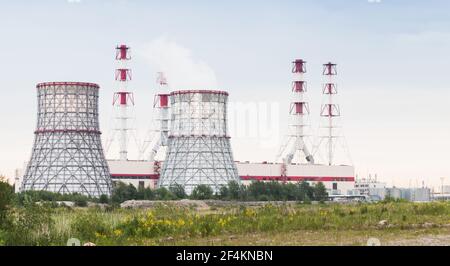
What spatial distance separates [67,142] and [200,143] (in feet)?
53.1

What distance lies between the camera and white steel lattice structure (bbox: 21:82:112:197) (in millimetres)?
83125

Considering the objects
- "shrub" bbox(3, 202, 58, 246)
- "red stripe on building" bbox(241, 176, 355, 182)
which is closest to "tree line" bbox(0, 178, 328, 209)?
"red stripe on building" bbox(241, 176, 355, 182)

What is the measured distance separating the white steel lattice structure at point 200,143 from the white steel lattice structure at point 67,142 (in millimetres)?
10229

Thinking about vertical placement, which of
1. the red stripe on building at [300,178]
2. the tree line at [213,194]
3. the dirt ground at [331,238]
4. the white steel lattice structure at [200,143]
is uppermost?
the white steel lattice structure at [200,143]

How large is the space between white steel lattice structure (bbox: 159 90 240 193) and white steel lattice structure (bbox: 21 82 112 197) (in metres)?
10.2

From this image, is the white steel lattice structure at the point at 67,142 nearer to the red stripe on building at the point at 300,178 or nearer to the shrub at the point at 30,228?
the red stripe on building at the point at 300,178

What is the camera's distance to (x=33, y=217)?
17.8m

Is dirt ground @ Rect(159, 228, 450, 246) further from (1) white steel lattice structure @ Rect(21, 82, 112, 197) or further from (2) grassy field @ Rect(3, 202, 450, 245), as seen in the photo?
(1) white steel lattice structure @ Rect(21, 82, 112, 197)

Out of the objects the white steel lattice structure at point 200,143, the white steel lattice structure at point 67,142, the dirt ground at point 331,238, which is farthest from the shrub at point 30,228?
the white steel lattice structure at point 200,143

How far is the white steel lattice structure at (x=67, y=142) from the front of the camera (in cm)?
8312
